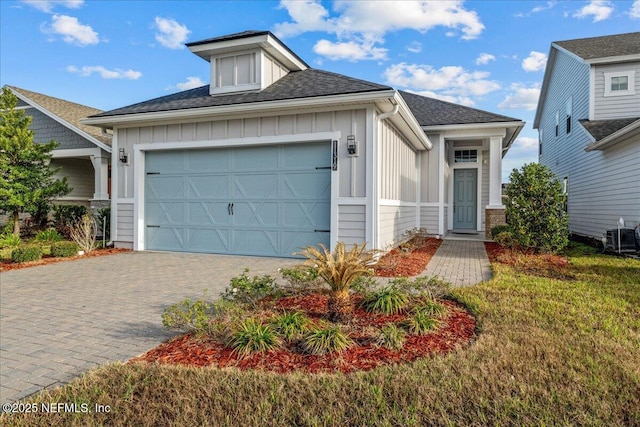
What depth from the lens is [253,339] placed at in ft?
10.5

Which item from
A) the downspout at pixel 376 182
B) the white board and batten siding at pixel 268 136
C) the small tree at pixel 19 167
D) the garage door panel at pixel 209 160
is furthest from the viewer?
the small tree at pixel 19 167

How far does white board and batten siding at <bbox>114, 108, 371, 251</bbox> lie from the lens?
771 centimetres

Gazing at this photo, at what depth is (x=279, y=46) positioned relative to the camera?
9391mm

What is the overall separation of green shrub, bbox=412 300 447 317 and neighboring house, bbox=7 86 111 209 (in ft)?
34.8

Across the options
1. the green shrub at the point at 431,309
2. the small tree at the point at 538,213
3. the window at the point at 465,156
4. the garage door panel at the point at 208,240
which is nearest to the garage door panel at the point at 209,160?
the garage door panel at the point at 208,240

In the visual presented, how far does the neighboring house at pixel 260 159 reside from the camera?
7.73 metres

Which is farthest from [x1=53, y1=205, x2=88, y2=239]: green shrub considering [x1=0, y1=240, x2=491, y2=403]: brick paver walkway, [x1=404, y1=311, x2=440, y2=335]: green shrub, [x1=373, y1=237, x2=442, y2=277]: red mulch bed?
[x1=404, y1=311, x2=440, y2=335]: green shrub

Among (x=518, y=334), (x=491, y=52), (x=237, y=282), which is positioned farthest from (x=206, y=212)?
(x=491, y=52)

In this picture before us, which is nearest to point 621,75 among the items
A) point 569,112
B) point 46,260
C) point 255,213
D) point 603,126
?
point 603,126

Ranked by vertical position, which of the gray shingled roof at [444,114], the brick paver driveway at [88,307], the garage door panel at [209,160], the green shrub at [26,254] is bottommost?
the brick paver driveway at [88,307]

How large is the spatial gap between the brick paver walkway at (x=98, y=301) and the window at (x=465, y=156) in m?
6.30

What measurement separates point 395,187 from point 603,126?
7.24 m

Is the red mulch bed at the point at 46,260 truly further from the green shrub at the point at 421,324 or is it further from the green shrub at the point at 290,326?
the green shrub at the point at 421,324

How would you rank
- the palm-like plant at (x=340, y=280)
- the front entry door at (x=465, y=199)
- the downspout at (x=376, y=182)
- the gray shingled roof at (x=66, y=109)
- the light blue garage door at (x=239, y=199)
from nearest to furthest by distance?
the palm-like plant at (x=340, y=280) < the downspout at (x=376, y=182) < the light blue garage door at (x=239, y=199) < the gray shingled roof at (x=66, y=109) < the front entry door at (x=465, y=199)
